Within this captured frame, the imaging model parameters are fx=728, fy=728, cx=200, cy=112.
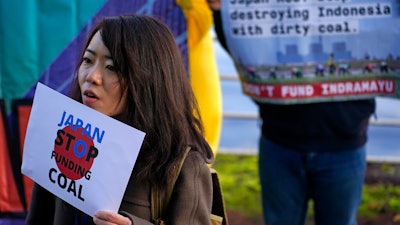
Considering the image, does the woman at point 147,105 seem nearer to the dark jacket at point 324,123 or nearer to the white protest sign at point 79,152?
the white protest sign at point 79,152

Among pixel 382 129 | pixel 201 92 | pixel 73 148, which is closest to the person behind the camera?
pixel 73 148

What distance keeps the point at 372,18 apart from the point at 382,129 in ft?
12.9

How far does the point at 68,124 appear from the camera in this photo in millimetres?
1770

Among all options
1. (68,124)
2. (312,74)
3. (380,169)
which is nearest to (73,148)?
(68,124)

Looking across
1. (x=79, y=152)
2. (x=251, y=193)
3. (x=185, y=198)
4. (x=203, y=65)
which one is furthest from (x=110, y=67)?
(x=251, y=193)

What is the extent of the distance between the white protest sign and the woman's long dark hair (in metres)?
0.08

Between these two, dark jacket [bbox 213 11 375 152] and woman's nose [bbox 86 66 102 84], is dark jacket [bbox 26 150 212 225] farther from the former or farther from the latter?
dark jacket [bbox 213 11 375 152]

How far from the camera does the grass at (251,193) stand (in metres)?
4.71

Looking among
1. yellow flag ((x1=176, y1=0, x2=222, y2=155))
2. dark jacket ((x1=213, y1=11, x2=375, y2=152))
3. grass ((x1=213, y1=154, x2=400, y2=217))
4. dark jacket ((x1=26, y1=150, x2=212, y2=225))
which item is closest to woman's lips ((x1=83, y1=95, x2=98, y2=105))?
dark jacket ((x1=26, y1=150, x2=212, y2=225))

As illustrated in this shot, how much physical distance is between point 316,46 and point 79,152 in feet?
4.28

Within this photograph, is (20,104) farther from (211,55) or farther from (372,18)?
(372,18)

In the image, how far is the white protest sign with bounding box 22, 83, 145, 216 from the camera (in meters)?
1.69

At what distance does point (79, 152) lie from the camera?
1.75 meters

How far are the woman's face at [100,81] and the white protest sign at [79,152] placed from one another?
0.11ft
